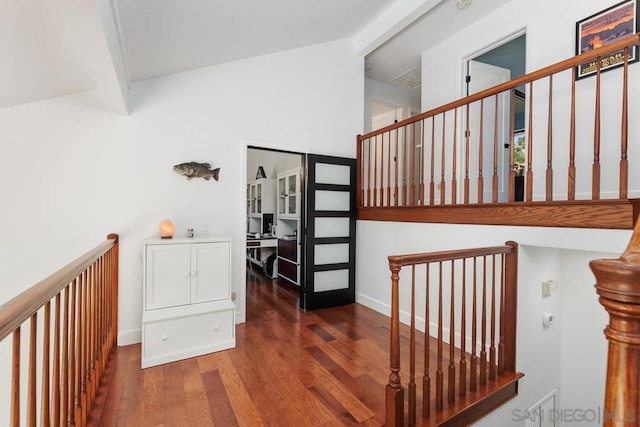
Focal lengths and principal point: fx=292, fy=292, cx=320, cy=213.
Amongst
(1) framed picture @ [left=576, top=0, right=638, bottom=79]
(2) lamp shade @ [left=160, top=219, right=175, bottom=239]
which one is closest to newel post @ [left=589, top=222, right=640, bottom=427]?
(2) lamp shade @ [left=160, top=219, right=175, bottom=239]

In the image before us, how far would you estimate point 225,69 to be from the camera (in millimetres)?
3221

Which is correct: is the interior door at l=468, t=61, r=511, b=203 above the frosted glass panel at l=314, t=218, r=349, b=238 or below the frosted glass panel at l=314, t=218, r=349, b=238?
above

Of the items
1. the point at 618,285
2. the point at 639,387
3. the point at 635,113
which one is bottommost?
the point at 639,387

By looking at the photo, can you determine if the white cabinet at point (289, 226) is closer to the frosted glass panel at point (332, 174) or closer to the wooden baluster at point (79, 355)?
the frosted glass panel at point (332, 174)

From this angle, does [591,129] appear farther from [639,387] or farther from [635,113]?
[639,387]

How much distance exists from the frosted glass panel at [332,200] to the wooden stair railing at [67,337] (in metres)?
2.22

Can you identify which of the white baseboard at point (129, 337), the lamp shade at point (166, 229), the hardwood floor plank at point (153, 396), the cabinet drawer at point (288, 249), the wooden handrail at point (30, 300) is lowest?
the hardwood floor plank at point (153, 396)

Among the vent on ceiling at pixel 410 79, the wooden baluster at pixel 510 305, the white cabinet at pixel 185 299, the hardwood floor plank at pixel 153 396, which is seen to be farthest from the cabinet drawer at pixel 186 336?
the vent on ceiling at pixel 410 79

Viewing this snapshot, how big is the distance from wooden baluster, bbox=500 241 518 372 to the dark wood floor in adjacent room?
0.95 metres

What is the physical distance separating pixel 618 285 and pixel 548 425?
3.12m

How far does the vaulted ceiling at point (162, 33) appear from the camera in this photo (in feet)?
4.91

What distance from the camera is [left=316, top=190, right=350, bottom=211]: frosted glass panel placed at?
380 centimetres

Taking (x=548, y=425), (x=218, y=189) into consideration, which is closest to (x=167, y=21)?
(x=218, y=189)

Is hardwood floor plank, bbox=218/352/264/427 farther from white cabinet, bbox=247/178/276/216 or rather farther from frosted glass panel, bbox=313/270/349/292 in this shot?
white cabinet, bbox=247/178/276/216
